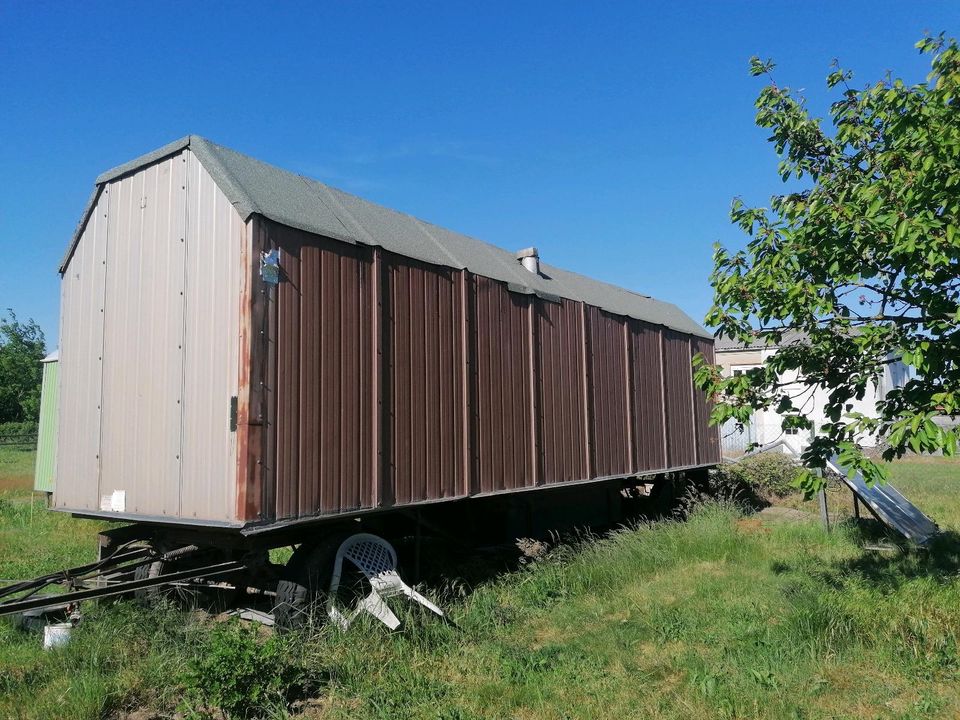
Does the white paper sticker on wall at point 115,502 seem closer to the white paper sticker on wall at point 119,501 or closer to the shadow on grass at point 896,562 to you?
the white paper sticker on wall at point 119,501

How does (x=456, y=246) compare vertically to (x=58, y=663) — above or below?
above

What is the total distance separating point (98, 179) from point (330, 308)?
110 inches

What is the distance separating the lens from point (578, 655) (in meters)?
5.14

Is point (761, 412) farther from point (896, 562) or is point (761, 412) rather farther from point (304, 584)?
point (304, 584)

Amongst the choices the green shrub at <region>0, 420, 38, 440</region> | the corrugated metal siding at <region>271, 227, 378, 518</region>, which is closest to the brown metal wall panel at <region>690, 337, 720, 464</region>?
the corrugated metal siding at <region>271, 227, 378, 518</region>

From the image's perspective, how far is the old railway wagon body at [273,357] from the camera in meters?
5.24

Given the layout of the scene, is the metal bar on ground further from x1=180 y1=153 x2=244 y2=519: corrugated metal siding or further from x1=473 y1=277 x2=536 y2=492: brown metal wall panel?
x1=473 y1=277 x2=536 y2=492: brown metal wall panel

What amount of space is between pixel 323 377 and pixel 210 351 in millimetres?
878

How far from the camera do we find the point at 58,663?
15.1ft

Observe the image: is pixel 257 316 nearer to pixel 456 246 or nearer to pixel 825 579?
pixel 456 246

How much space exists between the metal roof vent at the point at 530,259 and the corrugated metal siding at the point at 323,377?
3.85m

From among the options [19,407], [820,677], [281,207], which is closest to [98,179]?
[281,207]

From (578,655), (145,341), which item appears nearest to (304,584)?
(578,655)

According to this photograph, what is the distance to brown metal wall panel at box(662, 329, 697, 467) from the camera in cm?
1109
